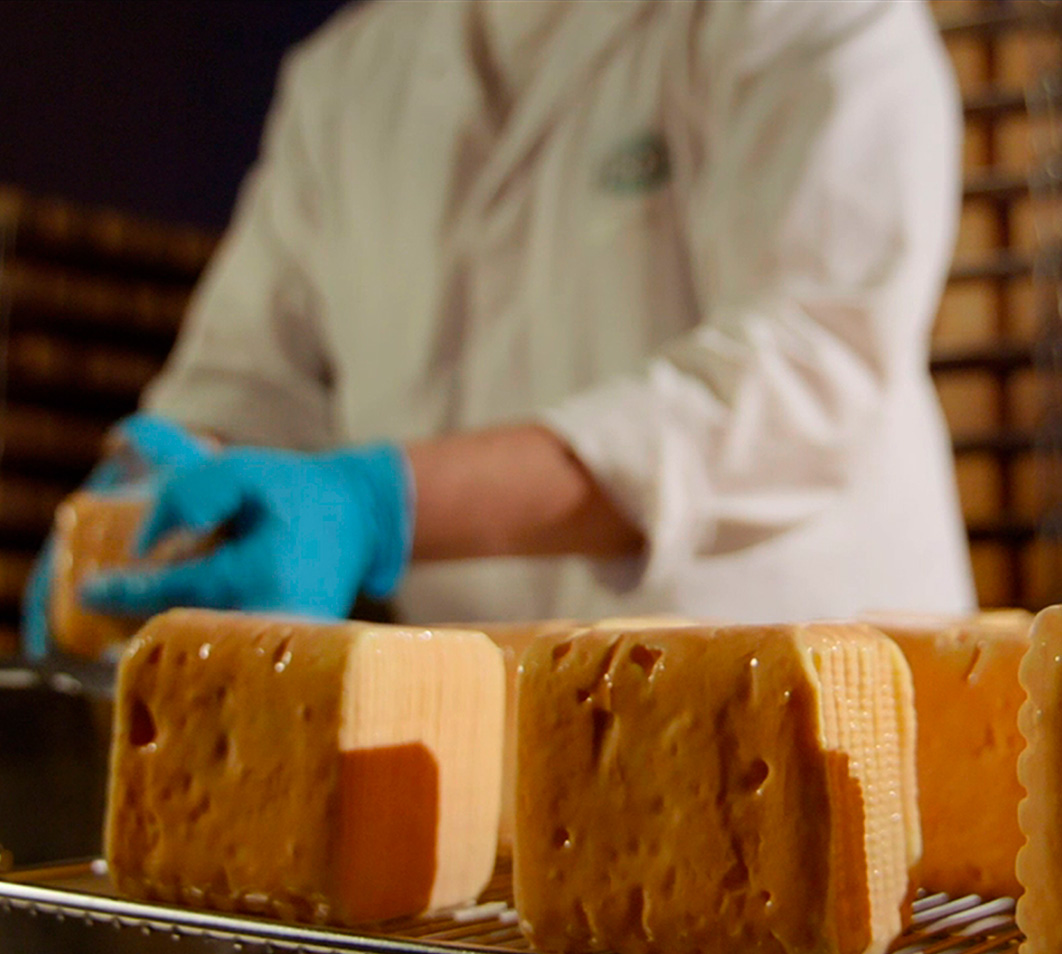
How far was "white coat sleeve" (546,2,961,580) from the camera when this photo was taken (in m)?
1.28

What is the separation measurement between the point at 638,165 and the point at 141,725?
98cm

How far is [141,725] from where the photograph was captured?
27.2 inches

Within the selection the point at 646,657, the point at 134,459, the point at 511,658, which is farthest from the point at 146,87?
the point at 646,657

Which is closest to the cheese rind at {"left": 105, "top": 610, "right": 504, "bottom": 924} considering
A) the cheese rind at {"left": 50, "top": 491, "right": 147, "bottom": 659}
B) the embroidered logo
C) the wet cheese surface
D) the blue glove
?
the wet cheese surface

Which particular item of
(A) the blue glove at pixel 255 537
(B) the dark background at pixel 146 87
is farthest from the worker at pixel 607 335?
(B) the dark background at pixel 146 87

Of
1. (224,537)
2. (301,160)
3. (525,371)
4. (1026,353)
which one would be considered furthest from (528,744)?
(1026,353)

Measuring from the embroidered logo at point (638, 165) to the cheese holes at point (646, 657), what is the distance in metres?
0.98

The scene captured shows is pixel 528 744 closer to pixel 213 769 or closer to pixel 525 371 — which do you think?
pixel 213 769

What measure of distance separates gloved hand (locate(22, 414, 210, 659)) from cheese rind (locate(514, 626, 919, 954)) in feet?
1.94

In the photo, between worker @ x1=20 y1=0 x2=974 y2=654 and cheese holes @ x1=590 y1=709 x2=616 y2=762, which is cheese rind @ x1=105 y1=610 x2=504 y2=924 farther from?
worker @ x1=20 y1=0 x2=974 y2=654

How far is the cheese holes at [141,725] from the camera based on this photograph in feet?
2.26

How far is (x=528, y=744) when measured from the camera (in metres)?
0.60

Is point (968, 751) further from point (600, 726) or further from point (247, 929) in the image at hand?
point (247, 929)

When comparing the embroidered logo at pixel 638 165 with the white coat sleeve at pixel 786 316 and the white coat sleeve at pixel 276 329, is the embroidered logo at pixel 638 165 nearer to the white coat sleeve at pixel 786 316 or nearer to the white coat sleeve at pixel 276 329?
the white coat sleeve at pixel 786 316
